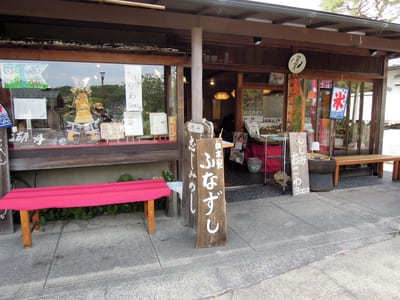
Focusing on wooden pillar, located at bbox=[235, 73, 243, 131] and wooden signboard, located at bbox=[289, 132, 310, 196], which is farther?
wooden pillar, located at bbox=[235, 73, 243, 131]

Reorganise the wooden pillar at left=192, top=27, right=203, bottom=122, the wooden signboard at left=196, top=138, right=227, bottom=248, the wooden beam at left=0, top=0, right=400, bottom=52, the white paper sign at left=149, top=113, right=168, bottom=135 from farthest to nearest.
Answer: the white paper sign at left=149, top=113, right=168, bottom=135 < the wooden pillar at left=192, top=27, right=203, bottom=122 < the wooden beam at left=0, top=0, right=400, bottom=52 < the wooden signboard at left=196, top=138, right=227, bottom=248

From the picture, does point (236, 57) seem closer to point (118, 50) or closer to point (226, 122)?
point (118, 50)

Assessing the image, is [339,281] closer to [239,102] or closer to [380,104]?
[239,102]

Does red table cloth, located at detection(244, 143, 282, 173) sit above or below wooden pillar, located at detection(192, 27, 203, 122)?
below

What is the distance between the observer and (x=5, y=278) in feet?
8.76

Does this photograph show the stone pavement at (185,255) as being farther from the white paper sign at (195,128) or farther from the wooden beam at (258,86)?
the wooden beam at (258,86)

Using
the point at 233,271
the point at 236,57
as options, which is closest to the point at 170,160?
the point at 233,271

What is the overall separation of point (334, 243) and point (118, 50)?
147 inches

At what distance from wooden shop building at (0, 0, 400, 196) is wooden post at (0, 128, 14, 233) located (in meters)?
0.10

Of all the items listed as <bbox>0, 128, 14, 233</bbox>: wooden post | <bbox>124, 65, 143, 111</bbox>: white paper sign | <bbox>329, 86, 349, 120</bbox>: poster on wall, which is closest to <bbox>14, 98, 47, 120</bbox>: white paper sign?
<bbox>0, 128, 14, 233</bbox>: wooden post

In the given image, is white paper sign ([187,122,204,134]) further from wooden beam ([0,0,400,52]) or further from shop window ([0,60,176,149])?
wooden beam ([0,0,400,52])

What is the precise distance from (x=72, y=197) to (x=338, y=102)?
516cm

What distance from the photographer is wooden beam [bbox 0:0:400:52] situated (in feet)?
10.6

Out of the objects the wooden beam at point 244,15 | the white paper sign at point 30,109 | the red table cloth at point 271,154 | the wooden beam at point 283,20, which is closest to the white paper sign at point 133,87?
the white paper sign at point 30,109
